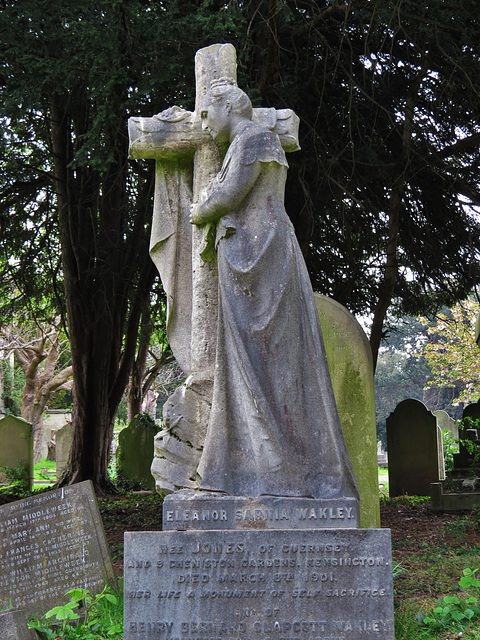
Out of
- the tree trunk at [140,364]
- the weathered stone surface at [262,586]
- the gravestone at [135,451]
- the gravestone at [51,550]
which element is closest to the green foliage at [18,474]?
the gravestone at [135,451]

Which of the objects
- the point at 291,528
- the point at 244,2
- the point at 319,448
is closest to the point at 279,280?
the point at 319,448

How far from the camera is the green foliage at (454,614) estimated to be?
545cm

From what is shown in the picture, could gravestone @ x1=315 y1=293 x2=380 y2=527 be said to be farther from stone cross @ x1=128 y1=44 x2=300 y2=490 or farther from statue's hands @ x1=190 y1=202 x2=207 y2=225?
statue's hands @ x1=190 y1=202 x2=207 y2=225

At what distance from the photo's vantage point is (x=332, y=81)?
10.4 m

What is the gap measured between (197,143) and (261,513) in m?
2.41

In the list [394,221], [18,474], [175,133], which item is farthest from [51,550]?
[18,474]

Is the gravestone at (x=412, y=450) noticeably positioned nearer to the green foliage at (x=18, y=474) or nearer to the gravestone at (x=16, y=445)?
the green foliage at (x=18, y=474)

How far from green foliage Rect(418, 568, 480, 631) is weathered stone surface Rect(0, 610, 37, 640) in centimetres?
256

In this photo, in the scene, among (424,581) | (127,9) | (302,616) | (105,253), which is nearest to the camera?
(302,616)

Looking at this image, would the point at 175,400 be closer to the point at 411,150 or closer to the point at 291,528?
the point at 291,528

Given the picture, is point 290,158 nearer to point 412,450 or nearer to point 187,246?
point 187,246

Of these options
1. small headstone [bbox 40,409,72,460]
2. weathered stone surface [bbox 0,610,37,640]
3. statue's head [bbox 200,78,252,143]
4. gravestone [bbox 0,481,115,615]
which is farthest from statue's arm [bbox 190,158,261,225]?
small headstone [bbox 40,409,72,460]

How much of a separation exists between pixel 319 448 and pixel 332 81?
7140 millimetres

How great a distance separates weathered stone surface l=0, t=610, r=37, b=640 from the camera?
492 centimetres
